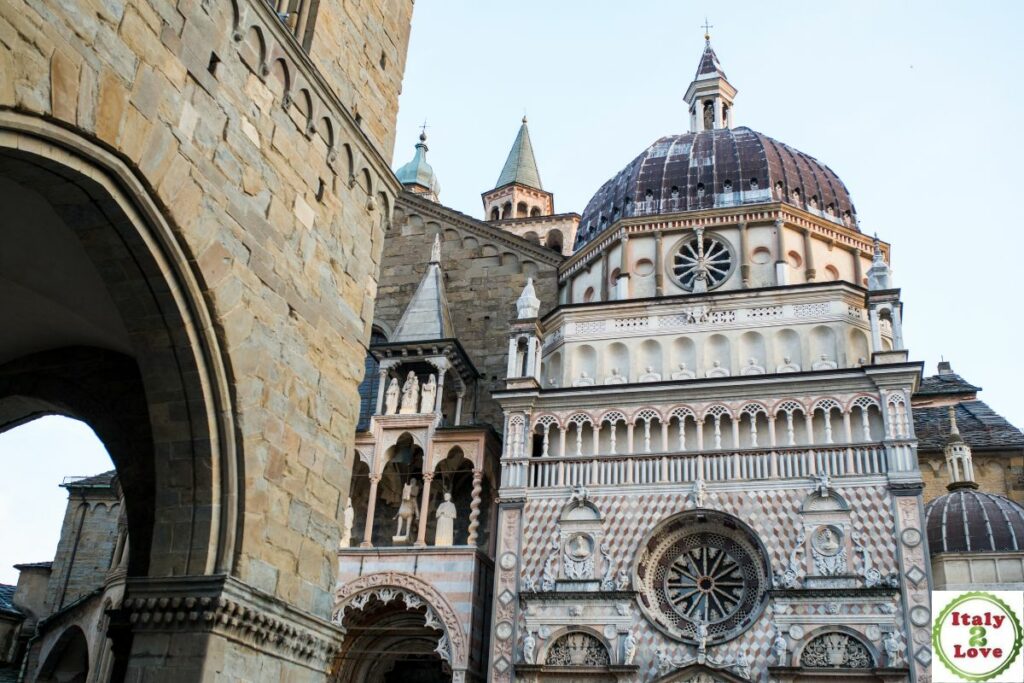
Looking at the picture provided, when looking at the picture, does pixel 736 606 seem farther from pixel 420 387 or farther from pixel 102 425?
pixel 102 425

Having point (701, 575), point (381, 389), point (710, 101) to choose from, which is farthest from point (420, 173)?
point (701, 575)

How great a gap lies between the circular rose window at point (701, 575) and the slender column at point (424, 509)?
16.2 feet

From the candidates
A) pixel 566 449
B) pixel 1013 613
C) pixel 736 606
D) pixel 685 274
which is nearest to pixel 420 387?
pixel 566 449

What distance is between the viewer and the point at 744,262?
26.8 meters

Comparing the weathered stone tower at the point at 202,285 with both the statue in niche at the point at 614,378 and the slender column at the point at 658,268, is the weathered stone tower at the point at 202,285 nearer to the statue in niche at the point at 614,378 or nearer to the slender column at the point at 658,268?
the statue in niche at the point at 614,378

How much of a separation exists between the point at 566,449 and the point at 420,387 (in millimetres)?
4729

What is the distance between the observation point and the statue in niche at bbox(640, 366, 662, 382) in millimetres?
23906

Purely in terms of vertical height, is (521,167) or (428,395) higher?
(521,167)

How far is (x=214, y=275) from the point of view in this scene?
796cm

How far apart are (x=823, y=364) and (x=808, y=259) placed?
476 cm

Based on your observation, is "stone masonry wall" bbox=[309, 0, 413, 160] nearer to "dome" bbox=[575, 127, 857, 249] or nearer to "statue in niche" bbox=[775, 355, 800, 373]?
"statue in niche" bbox=[775, 355, 800, 373]

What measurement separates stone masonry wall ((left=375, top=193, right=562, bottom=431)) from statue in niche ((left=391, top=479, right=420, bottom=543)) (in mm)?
4677

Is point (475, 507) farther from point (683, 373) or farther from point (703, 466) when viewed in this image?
point (683, 373)

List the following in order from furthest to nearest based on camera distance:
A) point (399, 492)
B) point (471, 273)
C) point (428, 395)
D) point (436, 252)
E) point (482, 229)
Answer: point (482, 229) → point (471, 273) → point (436, 252) → point (399, 492) → point (428, 395)
